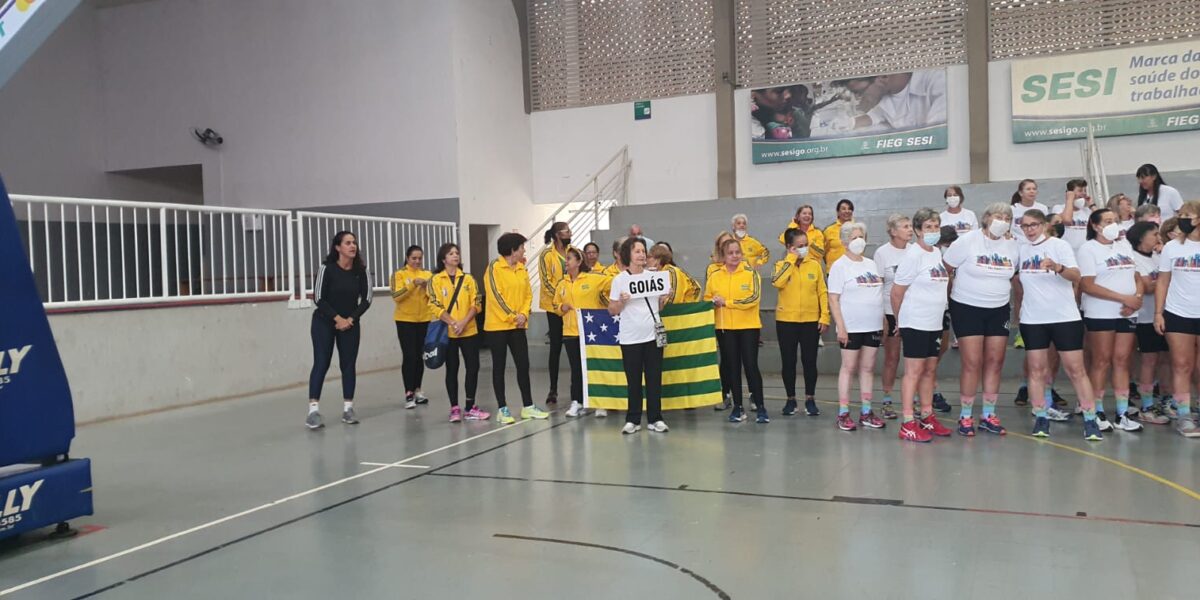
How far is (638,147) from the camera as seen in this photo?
14320 millimetres

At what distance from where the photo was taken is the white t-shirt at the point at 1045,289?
18.5 feet

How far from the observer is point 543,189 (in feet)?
48.8

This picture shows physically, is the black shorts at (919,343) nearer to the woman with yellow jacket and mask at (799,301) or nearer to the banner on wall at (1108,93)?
the woman with yellow jacket and mask at (799,301)

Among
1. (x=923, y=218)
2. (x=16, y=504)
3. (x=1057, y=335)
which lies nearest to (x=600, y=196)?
(x=923, y=218)

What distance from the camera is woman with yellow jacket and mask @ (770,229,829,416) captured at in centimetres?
660

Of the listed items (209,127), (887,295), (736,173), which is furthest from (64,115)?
(887,295)

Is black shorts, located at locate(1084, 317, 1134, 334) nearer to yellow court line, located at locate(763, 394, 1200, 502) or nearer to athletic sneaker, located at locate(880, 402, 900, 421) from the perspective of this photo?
yellow court line, located at locate(763, 394, 1200, 502)

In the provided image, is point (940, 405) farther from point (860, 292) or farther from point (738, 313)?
point (738, 313)

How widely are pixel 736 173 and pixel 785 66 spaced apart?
70.1 inches

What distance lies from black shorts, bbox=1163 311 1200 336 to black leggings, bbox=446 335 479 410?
4.94m

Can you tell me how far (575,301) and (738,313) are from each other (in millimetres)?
1280

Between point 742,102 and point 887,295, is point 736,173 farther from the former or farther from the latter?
point 887,295

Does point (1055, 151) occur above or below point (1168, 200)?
above

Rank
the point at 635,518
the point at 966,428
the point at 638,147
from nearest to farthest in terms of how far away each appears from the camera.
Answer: the point at 635,518
the point at 966,428
the point at 638,147
